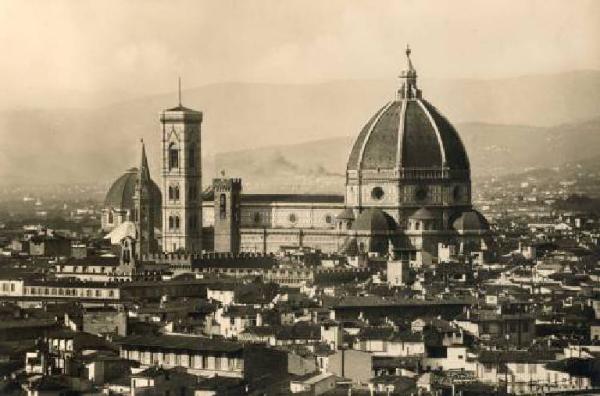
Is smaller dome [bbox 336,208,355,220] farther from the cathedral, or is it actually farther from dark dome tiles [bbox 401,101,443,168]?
dark dome tiles [bbox 401,101,443,168]

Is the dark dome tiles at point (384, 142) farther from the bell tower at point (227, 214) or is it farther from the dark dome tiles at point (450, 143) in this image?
the bell tower at point (227, 214)

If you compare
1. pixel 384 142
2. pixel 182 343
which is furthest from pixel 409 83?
pixel 182 343

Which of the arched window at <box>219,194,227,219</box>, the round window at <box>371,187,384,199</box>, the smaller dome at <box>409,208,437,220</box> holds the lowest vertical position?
the smaller dome at <box>409,208,437,220</box>

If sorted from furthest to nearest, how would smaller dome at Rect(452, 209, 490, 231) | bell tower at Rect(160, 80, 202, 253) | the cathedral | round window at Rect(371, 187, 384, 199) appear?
bell tower at Rect(160, 80, 202, 253) → round window at Rect(371, 187, 384, 199) → the cathedral → smaller dome at Rect(452, 209, 490, 231)

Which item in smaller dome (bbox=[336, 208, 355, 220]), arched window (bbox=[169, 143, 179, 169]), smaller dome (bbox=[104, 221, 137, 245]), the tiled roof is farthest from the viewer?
arched window (bbox=[169, 143, 179, 169])

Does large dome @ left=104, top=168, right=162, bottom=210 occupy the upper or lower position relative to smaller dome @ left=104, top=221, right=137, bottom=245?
upper

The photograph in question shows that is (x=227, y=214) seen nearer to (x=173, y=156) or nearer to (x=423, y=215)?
(x=173, y=156)

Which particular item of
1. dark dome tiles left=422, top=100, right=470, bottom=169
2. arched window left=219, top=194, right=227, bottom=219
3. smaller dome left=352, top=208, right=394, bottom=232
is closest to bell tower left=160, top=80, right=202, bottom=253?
arched window left=219, top=194, right=227, bottom=219
